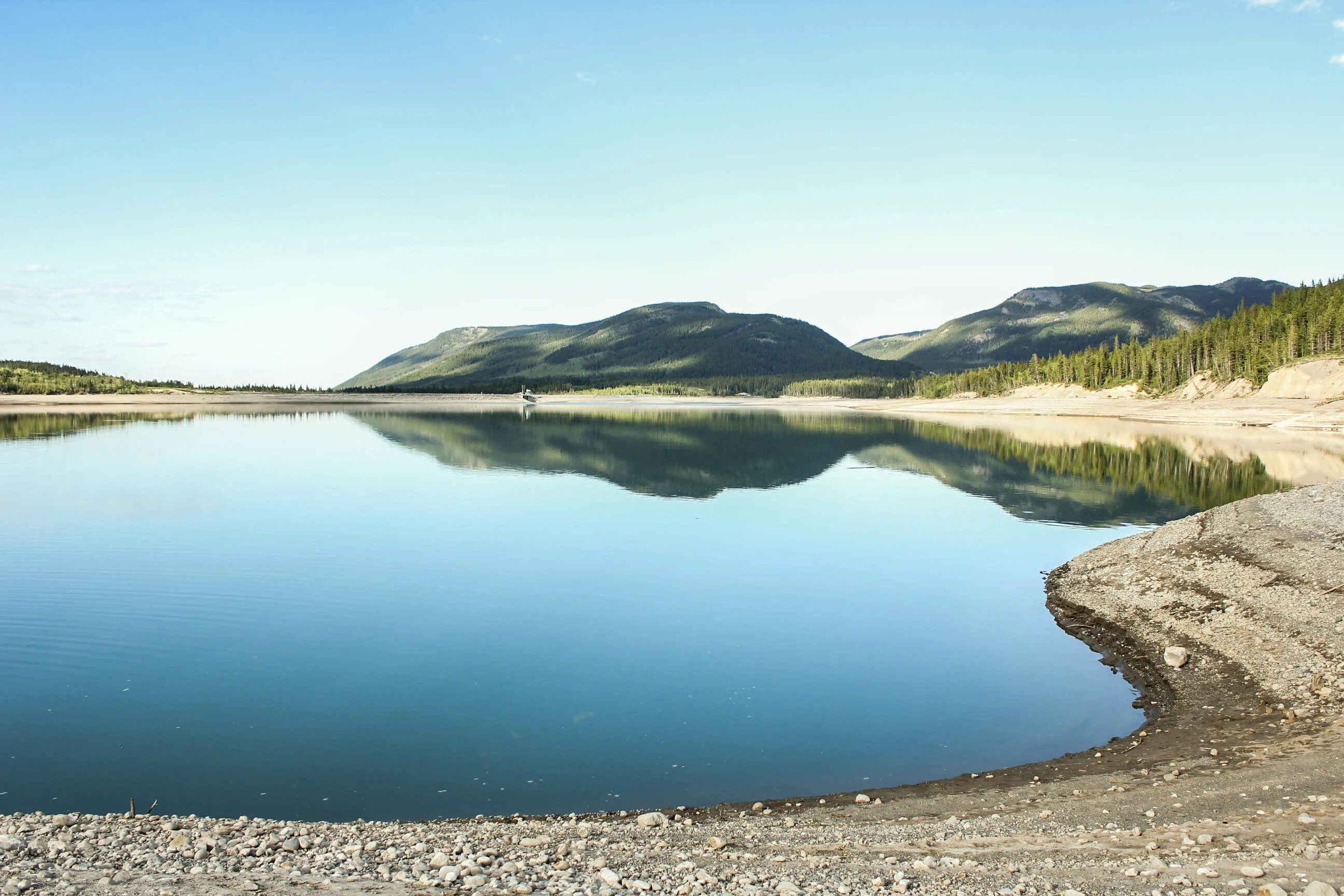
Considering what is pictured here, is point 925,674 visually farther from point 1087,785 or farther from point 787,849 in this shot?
point 787,849

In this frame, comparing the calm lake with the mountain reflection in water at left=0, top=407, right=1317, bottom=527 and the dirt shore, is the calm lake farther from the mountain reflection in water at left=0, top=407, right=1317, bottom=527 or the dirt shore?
the dirt shore

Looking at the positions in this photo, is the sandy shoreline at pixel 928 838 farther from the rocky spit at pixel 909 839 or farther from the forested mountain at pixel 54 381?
the forested mountain at pixel 54 381

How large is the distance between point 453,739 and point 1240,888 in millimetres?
8367

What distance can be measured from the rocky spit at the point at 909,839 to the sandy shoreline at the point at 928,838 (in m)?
0.02

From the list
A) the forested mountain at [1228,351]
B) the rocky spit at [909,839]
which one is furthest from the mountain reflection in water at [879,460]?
the forested mountain at [1228,351]

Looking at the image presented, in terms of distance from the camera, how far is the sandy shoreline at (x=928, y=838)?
20.4ft

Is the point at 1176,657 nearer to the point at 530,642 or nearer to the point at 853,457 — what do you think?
the point at 530,642

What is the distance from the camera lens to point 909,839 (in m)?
7.54

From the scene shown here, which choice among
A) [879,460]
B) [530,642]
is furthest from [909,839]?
[879,460]

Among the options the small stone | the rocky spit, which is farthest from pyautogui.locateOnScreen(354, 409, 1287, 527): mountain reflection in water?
the rocky spit

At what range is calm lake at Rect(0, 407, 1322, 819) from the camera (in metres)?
9.91

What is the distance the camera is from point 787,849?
7352 mm

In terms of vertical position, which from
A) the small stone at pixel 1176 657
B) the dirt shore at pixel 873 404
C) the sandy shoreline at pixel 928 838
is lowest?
the small stone at pixel 1176 657

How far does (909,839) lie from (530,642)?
28.8 ft
